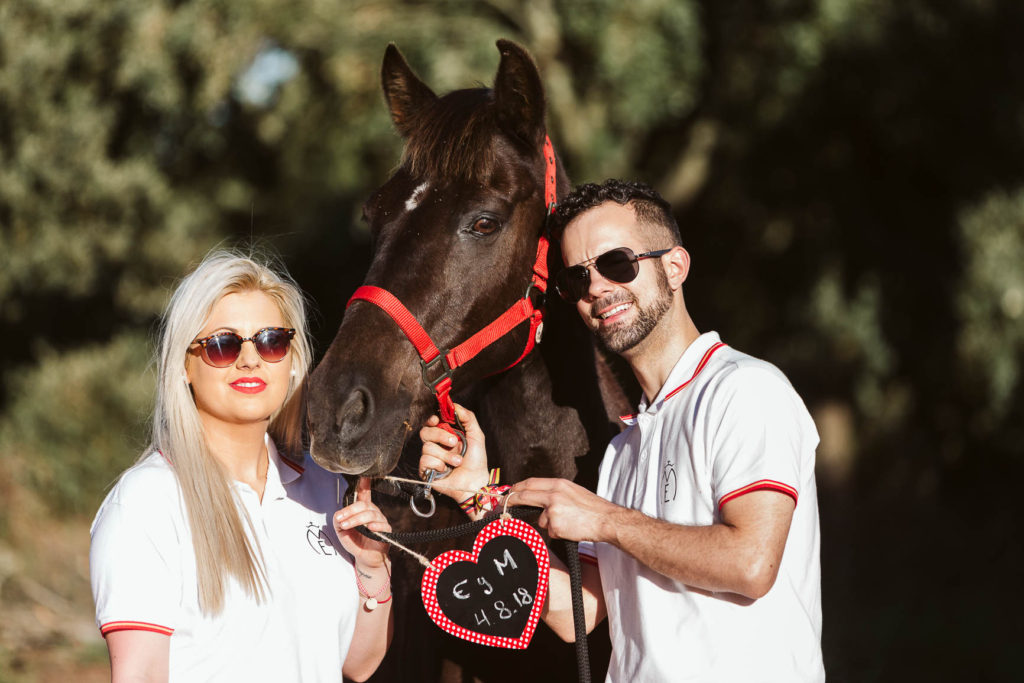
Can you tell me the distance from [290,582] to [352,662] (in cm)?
40

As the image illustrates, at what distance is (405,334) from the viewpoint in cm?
250

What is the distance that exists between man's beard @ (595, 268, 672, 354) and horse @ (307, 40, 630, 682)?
1.48 feet

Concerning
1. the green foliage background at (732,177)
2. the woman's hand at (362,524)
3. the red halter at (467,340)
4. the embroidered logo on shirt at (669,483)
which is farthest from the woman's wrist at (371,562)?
the green foliage background at (732,177)

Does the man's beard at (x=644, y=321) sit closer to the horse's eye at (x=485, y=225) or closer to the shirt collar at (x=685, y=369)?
the shirt collar at (x=685, y=369)

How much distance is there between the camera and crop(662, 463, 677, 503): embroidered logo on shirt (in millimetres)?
2168

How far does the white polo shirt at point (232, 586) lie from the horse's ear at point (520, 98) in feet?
3.87

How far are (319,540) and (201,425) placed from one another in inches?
16.0

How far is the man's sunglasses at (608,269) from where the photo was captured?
2348 millimetres

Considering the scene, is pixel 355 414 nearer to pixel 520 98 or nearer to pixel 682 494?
pixel 682 494

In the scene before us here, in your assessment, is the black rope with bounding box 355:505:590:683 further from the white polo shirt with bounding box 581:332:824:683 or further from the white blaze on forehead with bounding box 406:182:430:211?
the white blaze on forehead with bounding box 406:182:430:211

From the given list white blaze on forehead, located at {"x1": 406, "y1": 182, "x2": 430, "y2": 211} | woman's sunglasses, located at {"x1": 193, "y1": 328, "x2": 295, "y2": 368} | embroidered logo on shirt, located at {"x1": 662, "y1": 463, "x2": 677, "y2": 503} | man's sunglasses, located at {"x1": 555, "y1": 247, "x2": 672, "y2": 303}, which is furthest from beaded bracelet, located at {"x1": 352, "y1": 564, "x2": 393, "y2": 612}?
white blaze on forehead, located at {"x1": 406, "y1": 182, "x2": 430, "y2": 211}

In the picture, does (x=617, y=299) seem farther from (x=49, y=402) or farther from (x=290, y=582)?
(x=49, y=402)

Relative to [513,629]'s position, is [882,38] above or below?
above

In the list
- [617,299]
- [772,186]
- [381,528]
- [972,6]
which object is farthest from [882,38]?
[381,528]
